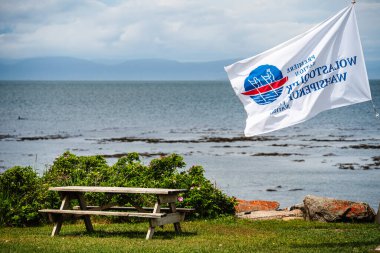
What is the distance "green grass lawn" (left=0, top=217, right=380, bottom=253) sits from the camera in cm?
1108

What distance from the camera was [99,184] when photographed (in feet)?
52.4

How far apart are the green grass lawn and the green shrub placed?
369mm

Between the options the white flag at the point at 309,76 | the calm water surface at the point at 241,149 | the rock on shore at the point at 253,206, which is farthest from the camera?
the calm water surface at the point at 241,149

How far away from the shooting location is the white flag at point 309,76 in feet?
38.5

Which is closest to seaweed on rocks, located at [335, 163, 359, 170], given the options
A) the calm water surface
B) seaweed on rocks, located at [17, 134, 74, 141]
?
the calm water surface

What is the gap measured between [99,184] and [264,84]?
5695mm

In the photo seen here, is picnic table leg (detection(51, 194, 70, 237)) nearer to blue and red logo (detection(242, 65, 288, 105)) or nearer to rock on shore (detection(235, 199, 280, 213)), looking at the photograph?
blue and red logo (detection(242, 65, 288, 105))

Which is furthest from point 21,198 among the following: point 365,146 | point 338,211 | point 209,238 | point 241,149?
point 365,146

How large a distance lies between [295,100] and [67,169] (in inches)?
275

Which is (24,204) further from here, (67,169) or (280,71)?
(280,71)

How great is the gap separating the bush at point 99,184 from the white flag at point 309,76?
4066 mm

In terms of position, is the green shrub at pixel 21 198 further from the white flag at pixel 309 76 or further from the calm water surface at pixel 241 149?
the calm water surface at pixel 241 149

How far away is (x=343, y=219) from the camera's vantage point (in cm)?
1495

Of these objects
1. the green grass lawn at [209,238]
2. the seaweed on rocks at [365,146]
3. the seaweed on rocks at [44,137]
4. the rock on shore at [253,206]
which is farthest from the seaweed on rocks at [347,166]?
the seaweed on rocks at [44,137]
